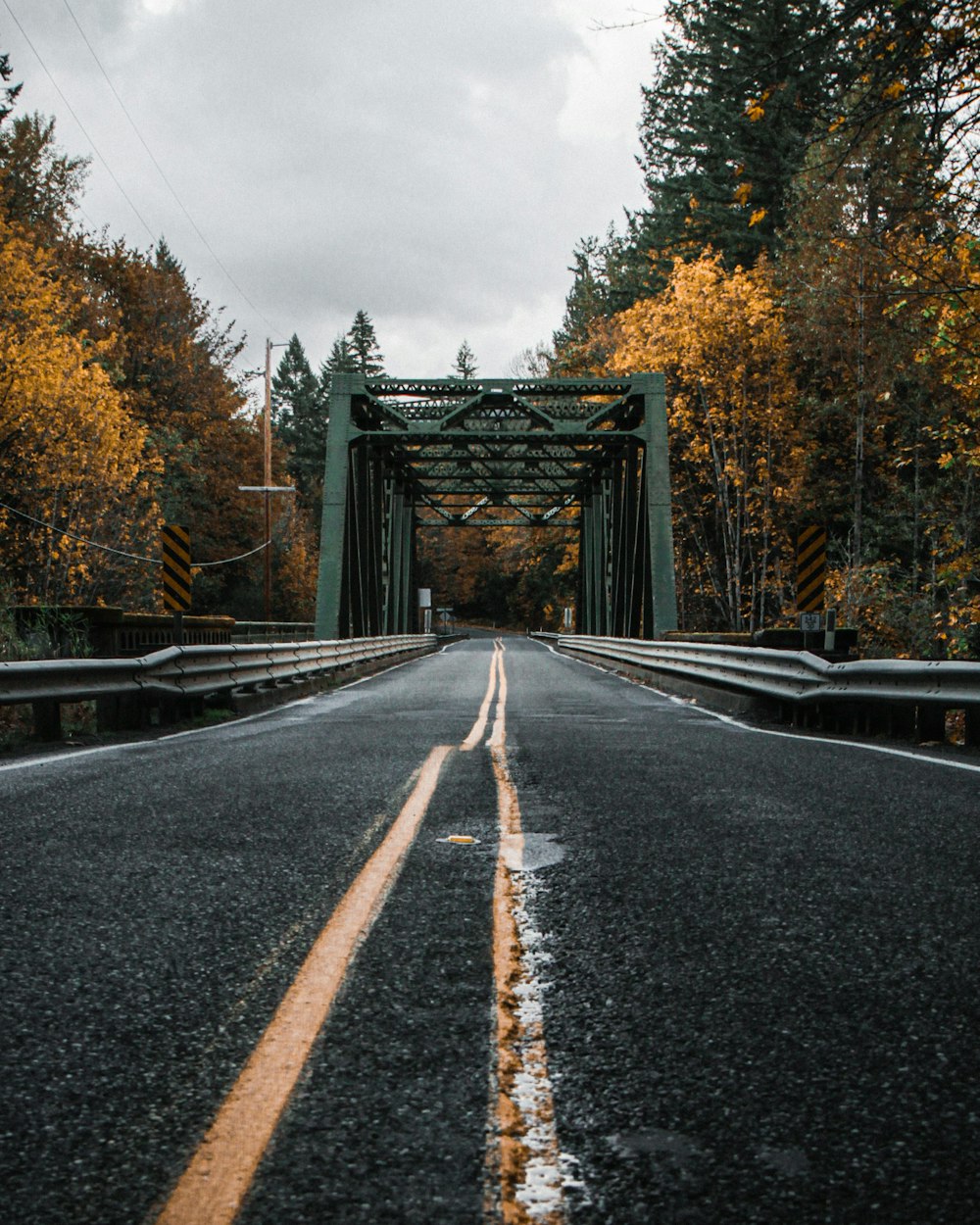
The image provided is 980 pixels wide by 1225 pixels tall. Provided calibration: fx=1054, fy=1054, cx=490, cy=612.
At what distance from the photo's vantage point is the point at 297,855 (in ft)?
14.2

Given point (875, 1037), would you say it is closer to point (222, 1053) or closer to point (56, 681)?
point (222, 1053)

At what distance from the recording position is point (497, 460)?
31.8 metres

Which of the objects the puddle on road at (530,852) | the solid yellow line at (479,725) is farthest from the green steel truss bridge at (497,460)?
the puddle on road at (530,852)

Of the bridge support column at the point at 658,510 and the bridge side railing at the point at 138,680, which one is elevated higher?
the bridge support column at the point at 658,510

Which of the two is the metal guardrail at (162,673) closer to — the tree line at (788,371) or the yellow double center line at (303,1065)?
the yellow double center line at (303,1065)

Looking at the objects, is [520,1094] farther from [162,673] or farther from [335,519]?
[335,519]

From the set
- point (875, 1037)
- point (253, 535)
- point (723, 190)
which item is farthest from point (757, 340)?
point (875, 1037)

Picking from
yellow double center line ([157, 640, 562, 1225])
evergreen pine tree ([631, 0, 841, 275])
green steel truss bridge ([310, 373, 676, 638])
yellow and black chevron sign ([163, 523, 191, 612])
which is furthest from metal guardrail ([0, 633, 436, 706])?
evergreen pine tree ([631, 0, 841, 275])

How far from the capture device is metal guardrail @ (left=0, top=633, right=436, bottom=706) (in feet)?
27.5

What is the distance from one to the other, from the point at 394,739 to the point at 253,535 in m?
39.4

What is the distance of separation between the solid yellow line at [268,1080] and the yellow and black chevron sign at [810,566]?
33.7 ft

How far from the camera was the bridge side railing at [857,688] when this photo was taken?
837 centimetres

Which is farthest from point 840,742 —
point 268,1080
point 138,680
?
point 268,1080

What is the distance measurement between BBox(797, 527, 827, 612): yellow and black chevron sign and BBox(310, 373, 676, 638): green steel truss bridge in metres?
9.30
